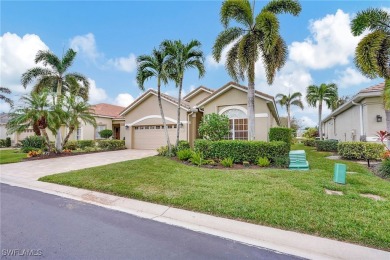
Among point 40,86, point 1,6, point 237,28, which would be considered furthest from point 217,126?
point 40,86

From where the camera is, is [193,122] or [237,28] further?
[193,122]

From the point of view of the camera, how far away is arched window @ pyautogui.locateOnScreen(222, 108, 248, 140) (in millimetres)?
16078

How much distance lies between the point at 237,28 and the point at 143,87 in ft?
24.4

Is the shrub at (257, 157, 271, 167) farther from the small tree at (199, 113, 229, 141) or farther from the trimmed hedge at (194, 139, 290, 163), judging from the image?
the small tree at (199, 113, 229, 141)

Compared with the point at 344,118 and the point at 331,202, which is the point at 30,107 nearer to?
the point at 331,202

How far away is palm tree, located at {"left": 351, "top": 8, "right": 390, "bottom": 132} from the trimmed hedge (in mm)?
5983

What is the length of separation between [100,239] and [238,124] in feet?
44.6

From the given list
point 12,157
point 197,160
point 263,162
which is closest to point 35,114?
point 12,157

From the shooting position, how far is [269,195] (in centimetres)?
611

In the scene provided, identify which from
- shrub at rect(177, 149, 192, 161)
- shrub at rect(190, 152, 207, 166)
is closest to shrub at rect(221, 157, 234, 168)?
shrub at rect(190, 152, 207, 166)

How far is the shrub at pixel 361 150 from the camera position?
39.5 ft

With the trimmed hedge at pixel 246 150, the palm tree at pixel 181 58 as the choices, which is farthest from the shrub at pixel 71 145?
the trimmed hedge at pixel 246 150

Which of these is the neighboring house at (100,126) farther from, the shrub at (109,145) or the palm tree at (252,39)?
the palm tree at (252,39)

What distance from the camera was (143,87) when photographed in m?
14.6
